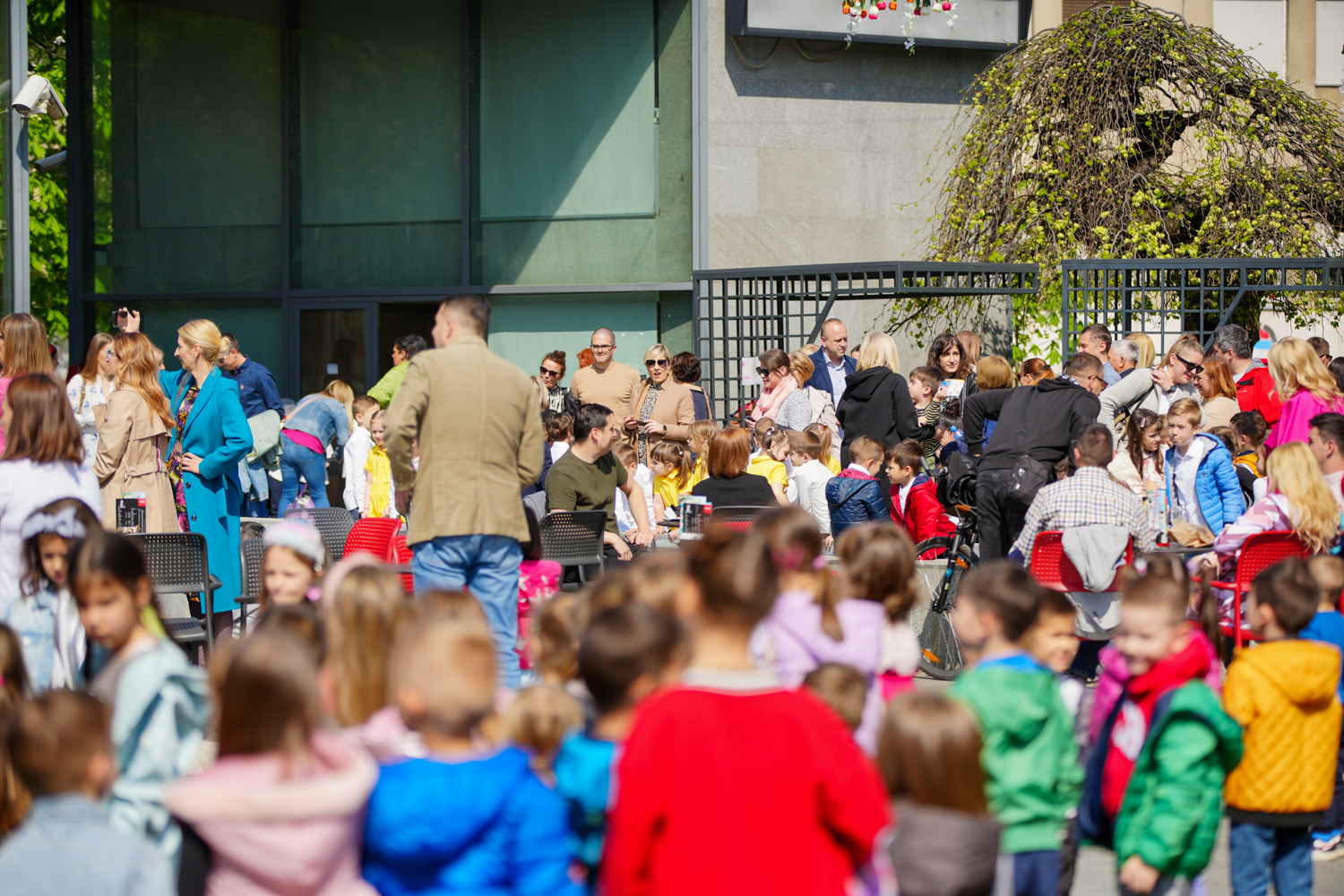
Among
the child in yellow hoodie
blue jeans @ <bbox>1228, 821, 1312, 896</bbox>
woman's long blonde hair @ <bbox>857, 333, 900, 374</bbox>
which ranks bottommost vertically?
blue jeans @ <bbox>1228, 821, 1312, 896</bbox>

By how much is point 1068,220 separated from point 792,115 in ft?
10.3

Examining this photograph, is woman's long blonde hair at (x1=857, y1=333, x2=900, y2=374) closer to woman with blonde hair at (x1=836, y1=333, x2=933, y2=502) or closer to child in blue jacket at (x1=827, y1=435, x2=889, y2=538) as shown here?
woman with blonde hair at (x1=836, y1=333, x2=933, y2=502)

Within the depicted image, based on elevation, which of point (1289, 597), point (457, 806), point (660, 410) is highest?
point (660, 410)

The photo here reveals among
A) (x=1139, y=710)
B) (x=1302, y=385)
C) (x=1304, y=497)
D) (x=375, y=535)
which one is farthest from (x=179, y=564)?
A: (x=1302, y=385)

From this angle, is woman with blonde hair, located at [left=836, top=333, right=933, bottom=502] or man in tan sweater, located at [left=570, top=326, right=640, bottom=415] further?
man in tan sweater, located at [left=570, top=326, right=640, bottom=415]

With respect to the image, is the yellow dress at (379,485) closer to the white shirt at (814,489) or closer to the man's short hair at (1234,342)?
the white shirt at (814,489)

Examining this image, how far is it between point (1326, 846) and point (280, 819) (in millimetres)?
4022

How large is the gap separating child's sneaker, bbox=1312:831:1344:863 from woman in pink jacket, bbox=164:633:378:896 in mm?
3756

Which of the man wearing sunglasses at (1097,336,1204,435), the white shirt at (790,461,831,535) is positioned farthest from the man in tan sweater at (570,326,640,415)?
the man wearing sunglasses at (1097,336,1204,435)

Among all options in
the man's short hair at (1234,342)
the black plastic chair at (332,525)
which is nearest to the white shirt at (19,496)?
the black plastic chair at (332,525)

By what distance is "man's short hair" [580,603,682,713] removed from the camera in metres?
2.91

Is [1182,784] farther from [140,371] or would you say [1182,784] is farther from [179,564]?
[140,371]

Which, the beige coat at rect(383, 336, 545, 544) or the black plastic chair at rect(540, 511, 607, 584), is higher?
the beige coat at rect(383, 336, 545, 544)

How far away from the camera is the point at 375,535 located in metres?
8.02
